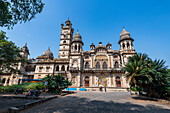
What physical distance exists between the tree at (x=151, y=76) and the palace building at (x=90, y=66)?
49.2ft

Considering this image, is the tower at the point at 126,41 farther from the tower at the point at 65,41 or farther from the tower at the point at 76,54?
the tower at the point at 65,41

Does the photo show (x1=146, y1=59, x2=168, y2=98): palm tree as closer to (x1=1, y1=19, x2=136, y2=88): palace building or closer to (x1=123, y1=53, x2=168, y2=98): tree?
(x1=123, y1=53, x2=168, y2=98): tree

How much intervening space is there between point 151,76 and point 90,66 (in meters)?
20.2

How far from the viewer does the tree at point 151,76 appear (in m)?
12.2

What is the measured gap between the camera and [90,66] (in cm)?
3144

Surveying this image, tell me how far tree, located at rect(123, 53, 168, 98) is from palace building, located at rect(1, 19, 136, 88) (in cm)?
1501

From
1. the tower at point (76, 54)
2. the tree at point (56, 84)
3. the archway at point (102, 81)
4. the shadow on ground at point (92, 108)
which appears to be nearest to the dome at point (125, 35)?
the tower at point (76, 54)

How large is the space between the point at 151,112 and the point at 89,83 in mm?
23313

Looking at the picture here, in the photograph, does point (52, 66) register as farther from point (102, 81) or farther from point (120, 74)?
point (120, 74)

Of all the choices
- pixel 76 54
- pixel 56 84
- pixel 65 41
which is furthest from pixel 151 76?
pixel 65 41

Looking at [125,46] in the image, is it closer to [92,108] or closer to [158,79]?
→ [158,79]

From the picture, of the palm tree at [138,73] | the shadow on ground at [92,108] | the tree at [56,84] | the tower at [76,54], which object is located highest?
the tower at [76,54]

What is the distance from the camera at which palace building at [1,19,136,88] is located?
29.1m

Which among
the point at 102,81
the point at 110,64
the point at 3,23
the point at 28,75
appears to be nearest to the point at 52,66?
the point at 28,75
